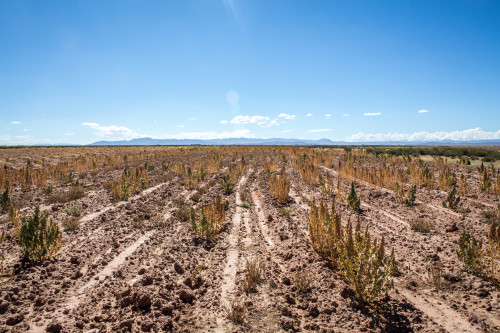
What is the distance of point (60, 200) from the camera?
780 centimetres

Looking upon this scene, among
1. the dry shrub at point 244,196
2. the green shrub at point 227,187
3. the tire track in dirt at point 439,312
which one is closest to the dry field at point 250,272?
the tire track in dirt at point 439,312

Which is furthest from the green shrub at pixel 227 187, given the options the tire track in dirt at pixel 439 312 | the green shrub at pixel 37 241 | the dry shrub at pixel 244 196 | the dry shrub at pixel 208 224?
the tire track in dirt at pixel 439 312

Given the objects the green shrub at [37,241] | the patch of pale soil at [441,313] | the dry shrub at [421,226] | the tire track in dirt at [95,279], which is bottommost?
the tire track in dirt at [95,279]

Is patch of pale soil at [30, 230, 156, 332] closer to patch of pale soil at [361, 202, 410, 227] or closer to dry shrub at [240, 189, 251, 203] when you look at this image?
dry shrub at [240, 189, 251, 203]

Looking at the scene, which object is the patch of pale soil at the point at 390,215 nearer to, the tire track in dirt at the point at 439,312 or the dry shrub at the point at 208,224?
the tire track in dirt at the point at 439,312

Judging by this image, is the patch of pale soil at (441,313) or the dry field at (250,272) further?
the dry field at (250,272)

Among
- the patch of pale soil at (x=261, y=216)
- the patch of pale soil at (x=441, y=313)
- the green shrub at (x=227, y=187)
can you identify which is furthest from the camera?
the green shrub at (x=227, y=187)

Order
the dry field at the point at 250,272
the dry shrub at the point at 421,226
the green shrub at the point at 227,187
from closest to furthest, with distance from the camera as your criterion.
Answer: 1. the dry field at the point at 250,272
2. the dry shrub at the point at 421,226
3. the green shrub at the point at 227,187

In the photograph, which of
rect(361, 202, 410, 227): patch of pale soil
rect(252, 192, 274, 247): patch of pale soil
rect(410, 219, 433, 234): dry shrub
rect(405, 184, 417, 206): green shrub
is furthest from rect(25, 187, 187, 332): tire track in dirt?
rect(405, 184, 417, 206): green shrub

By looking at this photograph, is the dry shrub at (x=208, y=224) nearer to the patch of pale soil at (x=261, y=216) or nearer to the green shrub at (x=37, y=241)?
the patch of pale soil at (x=261, y=216)

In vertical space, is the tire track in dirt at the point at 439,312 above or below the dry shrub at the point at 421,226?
below

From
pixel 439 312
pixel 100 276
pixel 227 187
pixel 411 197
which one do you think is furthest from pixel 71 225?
pixel 411 197

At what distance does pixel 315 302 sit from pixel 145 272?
102 inches

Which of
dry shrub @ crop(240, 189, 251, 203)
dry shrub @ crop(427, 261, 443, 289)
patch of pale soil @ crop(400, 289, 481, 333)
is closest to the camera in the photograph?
patch of pale soil @ crop(400, 289, 481, 333)
